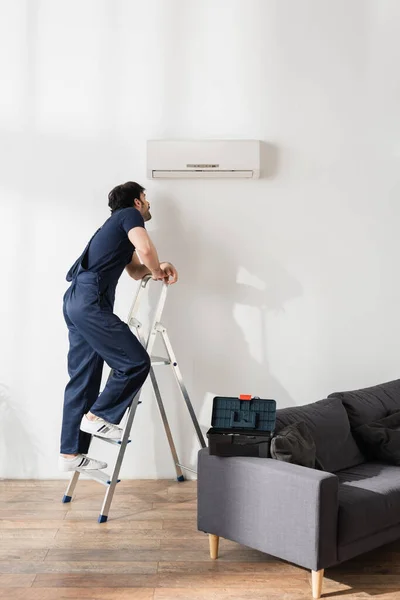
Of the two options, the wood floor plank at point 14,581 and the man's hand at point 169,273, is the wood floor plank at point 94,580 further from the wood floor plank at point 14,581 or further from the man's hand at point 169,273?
the man's hand at point 169,273

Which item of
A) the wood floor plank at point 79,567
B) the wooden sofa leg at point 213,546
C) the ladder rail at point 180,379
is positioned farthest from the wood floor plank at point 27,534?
the ladder rail at point 180,379

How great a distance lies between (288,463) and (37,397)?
2242 mm

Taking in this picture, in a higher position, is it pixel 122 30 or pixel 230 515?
pixel 122 30

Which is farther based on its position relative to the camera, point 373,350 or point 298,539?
point 373,350

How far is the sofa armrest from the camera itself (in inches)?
130

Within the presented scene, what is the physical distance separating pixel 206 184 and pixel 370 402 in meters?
1.80

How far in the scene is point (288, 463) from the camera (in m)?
3.55

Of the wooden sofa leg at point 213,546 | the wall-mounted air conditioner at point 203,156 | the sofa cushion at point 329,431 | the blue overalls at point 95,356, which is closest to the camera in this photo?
the wooden sofa leg at point 213,546

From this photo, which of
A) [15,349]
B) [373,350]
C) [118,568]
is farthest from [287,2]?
[118,568]

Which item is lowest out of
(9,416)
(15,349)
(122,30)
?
(9,416)

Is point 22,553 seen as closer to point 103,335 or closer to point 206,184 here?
point 103,335

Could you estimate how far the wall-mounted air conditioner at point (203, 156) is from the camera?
5059 millimetres

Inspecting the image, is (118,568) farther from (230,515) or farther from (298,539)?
(298,539)

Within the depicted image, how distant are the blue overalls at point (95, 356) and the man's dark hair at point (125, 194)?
0.45 meters
